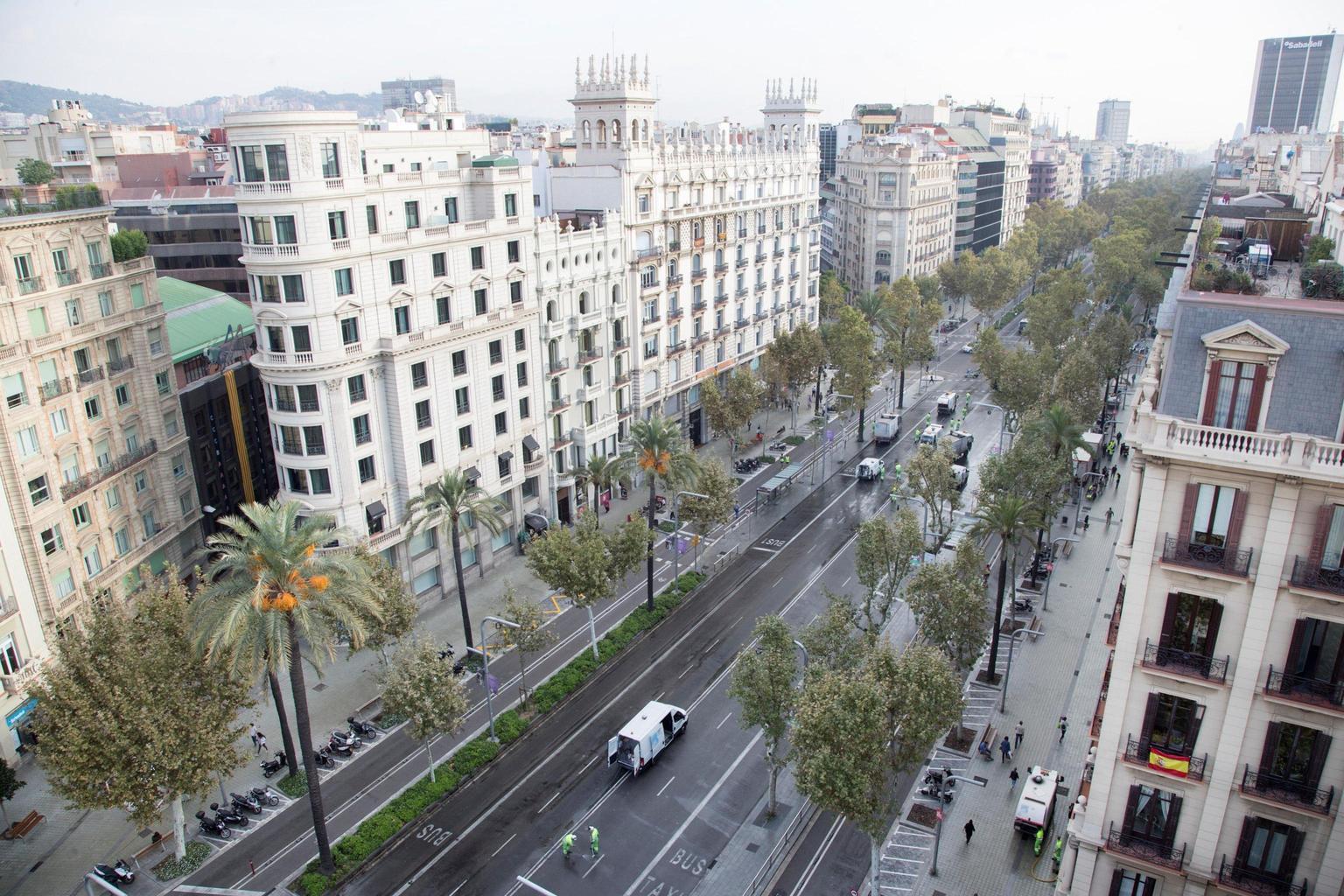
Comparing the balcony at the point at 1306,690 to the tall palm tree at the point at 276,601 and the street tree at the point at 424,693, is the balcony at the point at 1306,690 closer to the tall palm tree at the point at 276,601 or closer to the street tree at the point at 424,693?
the tall palm tree at the point at 276,601

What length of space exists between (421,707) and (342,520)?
782 inches

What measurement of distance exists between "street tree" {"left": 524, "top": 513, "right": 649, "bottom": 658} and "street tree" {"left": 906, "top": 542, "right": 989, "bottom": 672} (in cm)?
1901

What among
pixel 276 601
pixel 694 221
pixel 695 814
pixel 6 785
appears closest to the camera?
pixel 276 601

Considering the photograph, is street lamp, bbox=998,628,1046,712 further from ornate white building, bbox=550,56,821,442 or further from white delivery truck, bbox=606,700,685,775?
ornate white building, bbox=550,56,821,442

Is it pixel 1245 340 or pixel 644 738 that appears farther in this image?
pixel 644 738

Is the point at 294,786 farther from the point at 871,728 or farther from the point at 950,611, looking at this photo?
the point at 950,611

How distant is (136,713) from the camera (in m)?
39.9

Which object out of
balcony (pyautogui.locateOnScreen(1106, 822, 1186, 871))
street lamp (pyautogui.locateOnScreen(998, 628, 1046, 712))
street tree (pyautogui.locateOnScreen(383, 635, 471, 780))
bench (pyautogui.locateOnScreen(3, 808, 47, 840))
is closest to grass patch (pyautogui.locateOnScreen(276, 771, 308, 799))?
street tree (pyautogui.locateOnScreen(383, 635, 471, 780))

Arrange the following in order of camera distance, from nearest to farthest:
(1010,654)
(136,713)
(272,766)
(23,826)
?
(136,713)
(23,826)
(272,766)
(1010,654)

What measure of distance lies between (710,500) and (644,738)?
22462 mm

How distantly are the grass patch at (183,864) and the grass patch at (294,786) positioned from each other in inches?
182

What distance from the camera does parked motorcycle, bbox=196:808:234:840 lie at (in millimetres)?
46094

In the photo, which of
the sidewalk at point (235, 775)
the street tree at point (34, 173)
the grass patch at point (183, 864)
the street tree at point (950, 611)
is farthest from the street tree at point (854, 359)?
the street tree at point (34, 173)

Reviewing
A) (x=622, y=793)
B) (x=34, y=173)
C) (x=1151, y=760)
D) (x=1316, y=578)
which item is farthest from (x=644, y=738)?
(x=34, y=173)
